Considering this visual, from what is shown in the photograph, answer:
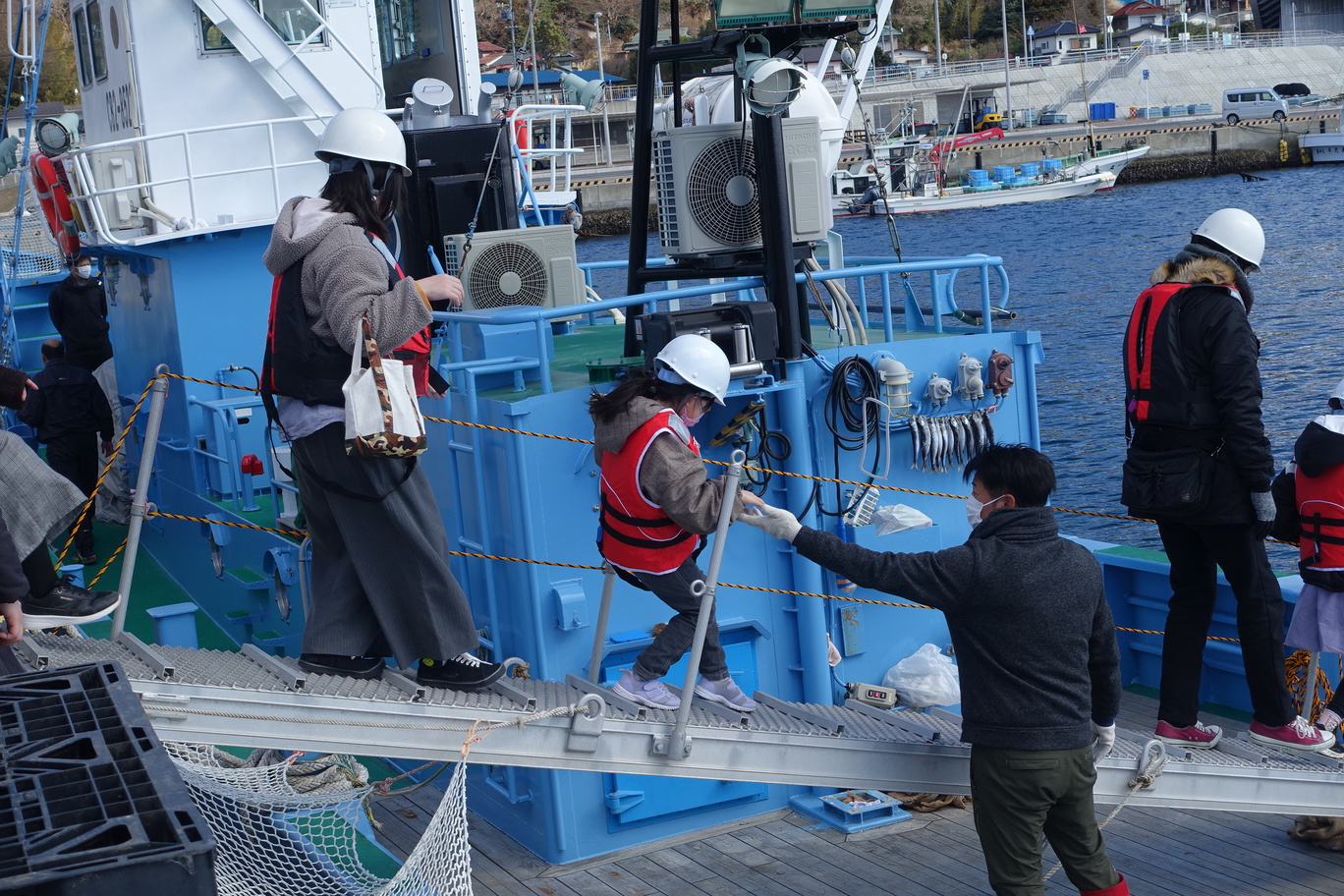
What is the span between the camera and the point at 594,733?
4.79 metres

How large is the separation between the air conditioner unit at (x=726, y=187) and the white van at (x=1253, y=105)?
7465cm

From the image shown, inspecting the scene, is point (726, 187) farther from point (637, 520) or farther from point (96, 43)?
point (96, 43)

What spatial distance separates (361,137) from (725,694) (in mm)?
2683

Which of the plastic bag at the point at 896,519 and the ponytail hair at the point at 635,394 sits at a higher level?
the ponytail hair at the point at 635,394

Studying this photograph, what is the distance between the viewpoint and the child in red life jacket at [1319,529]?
5.80 m

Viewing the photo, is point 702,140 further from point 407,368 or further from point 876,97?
point 876,97

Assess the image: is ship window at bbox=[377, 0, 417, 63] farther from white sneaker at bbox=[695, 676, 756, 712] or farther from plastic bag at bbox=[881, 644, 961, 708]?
white sneaker at bbox=[695, 676, 756, 712]

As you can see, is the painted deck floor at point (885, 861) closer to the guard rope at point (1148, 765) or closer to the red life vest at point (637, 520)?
the guard rope at point (1148, 765)

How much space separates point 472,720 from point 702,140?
160 inches

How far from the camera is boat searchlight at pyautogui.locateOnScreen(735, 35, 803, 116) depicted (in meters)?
6.90

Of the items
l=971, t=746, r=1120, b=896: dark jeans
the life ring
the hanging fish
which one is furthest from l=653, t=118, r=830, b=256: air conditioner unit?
the life ring

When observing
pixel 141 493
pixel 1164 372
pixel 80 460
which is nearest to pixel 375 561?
pixel 141 493

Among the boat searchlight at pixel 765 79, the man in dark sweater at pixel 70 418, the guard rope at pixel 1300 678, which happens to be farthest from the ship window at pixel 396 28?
the guard rope at pixel 1300 678

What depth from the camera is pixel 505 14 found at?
84438 mm
